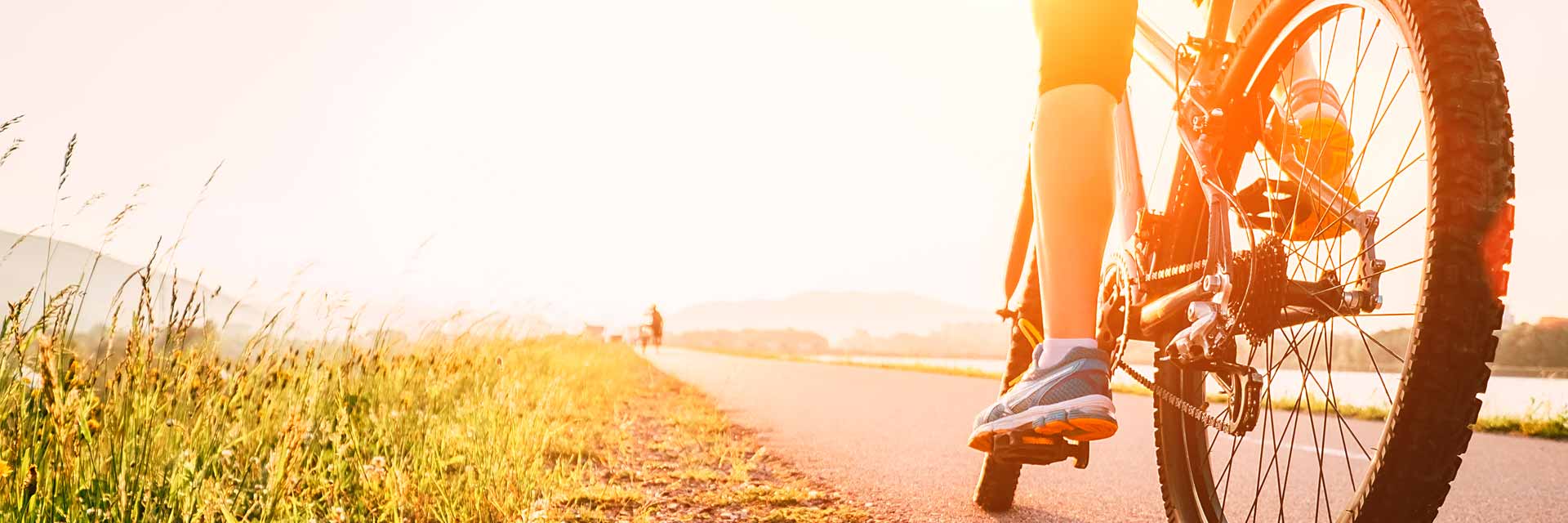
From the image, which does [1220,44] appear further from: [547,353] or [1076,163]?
[547,353]

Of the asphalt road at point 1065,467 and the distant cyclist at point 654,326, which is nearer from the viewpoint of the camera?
the asphalt road at point 1065,467

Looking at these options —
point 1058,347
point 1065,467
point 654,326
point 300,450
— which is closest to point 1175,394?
point 1058,347

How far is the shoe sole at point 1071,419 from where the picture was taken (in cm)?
176

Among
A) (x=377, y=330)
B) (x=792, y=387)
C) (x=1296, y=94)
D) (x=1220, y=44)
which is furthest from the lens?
(x=792, y=387)

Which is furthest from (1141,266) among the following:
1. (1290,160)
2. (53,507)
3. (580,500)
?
(53,507)

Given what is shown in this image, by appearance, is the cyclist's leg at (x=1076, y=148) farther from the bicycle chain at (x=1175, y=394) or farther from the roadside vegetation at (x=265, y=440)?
the roadside vegetation at (x=265, y=440)

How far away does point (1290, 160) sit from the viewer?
201 cm

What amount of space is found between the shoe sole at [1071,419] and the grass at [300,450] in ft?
3.40

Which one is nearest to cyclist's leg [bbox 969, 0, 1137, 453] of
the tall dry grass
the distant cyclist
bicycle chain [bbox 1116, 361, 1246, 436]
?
bicycle chain [bbox 1116, 361, 1246, 436]

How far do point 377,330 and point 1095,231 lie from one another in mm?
3279

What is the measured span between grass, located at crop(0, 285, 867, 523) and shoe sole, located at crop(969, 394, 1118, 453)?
3.40ft

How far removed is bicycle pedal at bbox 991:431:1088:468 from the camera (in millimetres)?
1837

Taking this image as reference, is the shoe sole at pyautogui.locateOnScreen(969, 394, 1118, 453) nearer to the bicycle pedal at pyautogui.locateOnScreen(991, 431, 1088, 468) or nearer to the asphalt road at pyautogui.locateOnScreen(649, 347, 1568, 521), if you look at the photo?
the bicycle pedal at pyautogui.locateOnScreen(991, 431, 1088, 468)

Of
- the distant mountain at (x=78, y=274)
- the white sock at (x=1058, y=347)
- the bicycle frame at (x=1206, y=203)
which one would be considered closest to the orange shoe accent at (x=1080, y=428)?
the white sock at (x=1058, y=347)
